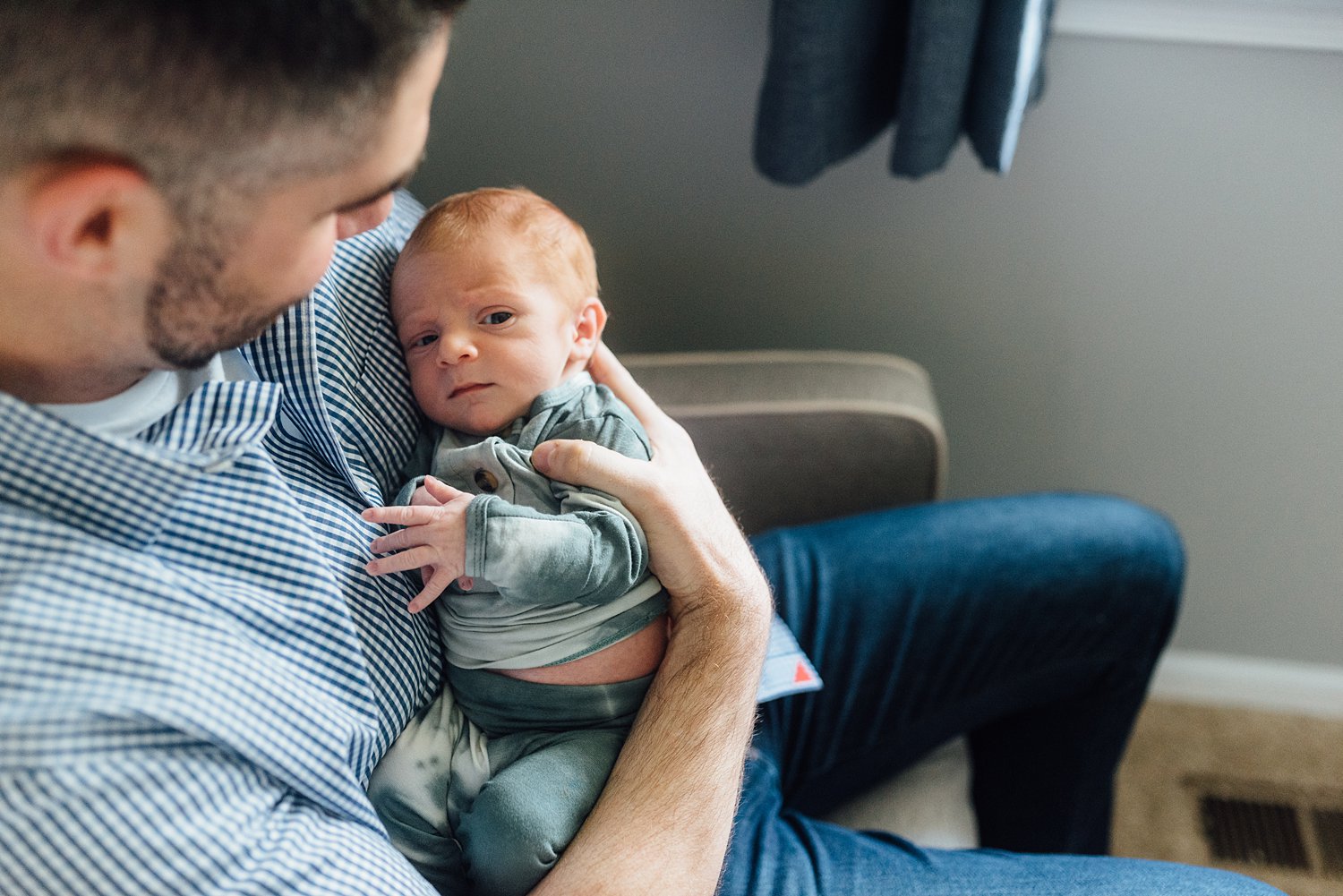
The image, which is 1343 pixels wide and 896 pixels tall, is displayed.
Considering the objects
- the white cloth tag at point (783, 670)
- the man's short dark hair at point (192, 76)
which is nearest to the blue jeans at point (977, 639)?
the white cloth tag at point (783, 670)

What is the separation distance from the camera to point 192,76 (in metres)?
0.62

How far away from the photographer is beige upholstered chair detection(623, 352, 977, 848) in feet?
4.15

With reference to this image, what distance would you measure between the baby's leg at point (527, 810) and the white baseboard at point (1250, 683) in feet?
4.25

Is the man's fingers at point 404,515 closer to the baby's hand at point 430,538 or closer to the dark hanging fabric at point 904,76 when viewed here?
the baby's hand at point 430,538

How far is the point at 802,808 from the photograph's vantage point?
1180 mm

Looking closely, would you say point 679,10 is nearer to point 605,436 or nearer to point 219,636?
point 605,436

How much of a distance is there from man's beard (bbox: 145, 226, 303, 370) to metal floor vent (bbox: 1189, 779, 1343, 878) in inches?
59.6

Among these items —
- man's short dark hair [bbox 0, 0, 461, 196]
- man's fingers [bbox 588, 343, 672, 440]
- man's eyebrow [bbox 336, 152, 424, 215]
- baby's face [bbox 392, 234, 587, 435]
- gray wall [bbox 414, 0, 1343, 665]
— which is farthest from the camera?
gray wall [bbox 414, 0, 1343, 665]

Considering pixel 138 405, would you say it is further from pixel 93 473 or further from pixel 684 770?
pixel 684 770

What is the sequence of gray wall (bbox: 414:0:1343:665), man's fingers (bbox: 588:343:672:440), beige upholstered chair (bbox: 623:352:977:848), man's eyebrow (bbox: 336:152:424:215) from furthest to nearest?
1. gray wall (bbox: 414:0:1343:665)
2. beige upholstered chair (bbox: 623:352:977:848)
3. man's fingers (bbox: 588:343:672:440)
4. man's eyebrow (bbox: 336:152:424:215)

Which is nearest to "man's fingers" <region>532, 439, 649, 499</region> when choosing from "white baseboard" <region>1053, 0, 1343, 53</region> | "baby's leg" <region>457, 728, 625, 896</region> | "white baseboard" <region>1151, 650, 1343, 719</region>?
"baby's leg" <region>457, 728, 625, 896</region>

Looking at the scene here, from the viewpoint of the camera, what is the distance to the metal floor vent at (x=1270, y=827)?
1.53 m

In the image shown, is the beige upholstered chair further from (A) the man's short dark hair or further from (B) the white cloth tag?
(A) the man's short dark hair

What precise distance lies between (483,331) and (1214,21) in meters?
1.01
